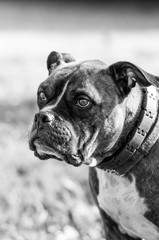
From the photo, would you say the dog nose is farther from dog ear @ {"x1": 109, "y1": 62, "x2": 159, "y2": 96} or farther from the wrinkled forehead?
dog ear @ {"x1": 109, "y1": 62, "x2": 159, "y2": 96}

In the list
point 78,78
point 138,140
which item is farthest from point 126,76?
point 138,140

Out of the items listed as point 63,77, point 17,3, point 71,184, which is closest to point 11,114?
point 71,184

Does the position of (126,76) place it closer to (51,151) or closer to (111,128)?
(111,128)

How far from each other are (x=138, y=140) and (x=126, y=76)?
40 cm

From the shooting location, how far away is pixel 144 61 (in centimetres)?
1041

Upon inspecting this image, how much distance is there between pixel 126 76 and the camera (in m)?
3.74

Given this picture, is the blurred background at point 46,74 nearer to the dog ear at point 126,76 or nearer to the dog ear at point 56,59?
the dog ear at point 56,59

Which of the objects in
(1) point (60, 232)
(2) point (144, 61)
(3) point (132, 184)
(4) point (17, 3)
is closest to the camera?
(3) point (132, 184)

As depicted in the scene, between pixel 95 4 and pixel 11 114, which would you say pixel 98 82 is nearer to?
pixel 11 114

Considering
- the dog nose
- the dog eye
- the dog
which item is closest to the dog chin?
the dog

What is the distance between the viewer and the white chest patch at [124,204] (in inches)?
153

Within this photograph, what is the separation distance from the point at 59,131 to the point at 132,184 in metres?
0.63

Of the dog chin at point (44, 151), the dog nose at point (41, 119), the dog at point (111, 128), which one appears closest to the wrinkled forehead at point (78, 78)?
the dog at point (111, 128)

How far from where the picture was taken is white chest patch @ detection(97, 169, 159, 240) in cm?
388
